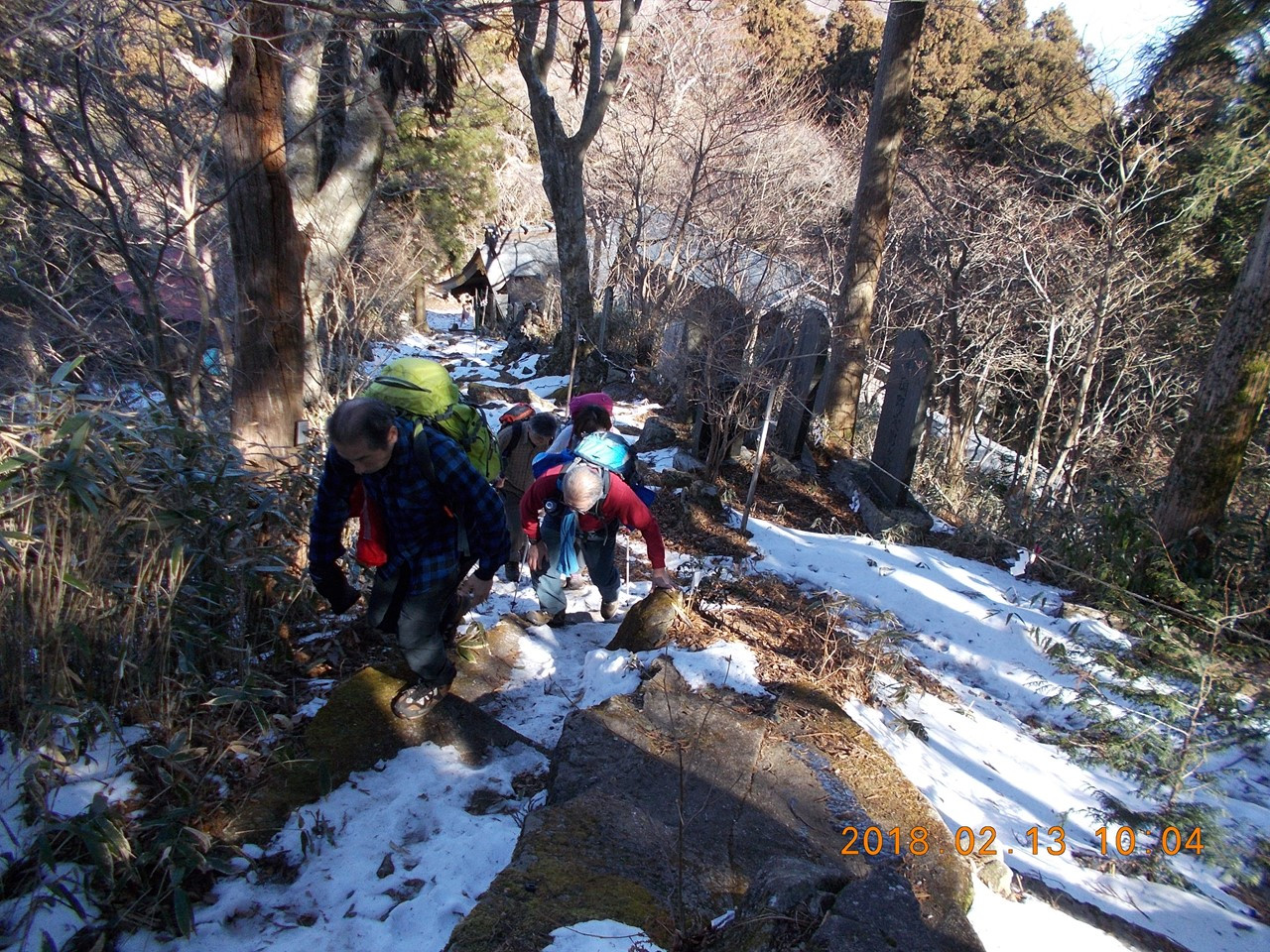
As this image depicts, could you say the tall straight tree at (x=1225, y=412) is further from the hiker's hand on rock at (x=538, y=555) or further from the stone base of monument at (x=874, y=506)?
the hiker's hand on rock at (x=538, y=555)

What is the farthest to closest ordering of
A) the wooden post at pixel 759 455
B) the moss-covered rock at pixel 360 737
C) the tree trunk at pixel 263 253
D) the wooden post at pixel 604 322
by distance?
1. the wooden post at pixel 604 322
2. the wooden post at pixel 759 455
3. the tree trunk at pixel 263 253
4. the moss-covered rock at pixel 360 737

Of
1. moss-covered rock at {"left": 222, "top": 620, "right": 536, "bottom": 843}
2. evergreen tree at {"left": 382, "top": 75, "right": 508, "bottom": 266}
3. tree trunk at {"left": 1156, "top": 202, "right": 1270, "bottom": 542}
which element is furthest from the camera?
evergreen tree at {"left": 382, "top": 75, "right": 508, "bottom": 266}

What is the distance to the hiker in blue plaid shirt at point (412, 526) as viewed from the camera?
2.48 m

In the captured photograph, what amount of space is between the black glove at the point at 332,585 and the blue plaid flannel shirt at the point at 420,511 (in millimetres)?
40

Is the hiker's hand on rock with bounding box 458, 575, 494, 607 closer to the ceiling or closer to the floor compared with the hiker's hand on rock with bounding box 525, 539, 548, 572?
closer to the ceiling

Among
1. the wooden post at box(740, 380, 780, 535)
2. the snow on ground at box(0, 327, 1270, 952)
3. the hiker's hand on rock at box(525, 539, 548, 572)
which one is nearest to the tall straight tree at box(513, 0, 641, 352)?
the wooden post at box(740, 380, 780, 535)

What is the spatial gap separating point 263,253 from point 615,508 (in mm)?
2539

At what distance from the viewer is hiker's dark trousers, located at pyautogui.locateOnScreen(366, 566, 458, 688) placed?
9.43ft

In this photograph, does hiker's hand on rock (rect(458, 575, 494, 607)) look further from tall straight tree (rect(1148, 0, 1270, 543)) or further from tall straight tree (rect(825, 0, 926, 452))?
tall straight tree (rect(825, 0, 926, 452))

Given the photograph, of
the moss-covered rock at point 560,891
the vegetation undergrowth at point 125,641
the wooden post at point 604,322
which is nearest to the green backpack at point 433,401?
the vegetation undergrowth at point 125,641

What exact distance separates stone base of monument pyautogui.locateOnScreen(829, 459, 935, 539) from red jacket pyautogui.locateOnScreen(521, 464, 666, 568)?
12.6ft

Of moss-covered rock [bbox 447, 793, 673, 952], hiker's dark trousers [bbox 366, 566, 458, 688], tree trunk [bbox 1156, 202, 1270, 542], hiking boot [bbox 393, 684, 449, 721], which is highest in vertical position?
tree trunk [bbox 1156, 202, 1270, 542]

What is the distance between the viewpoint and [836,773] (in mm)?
2729

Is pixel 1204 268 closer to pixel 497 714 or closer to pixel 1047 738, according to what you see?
pixel 1047 738
